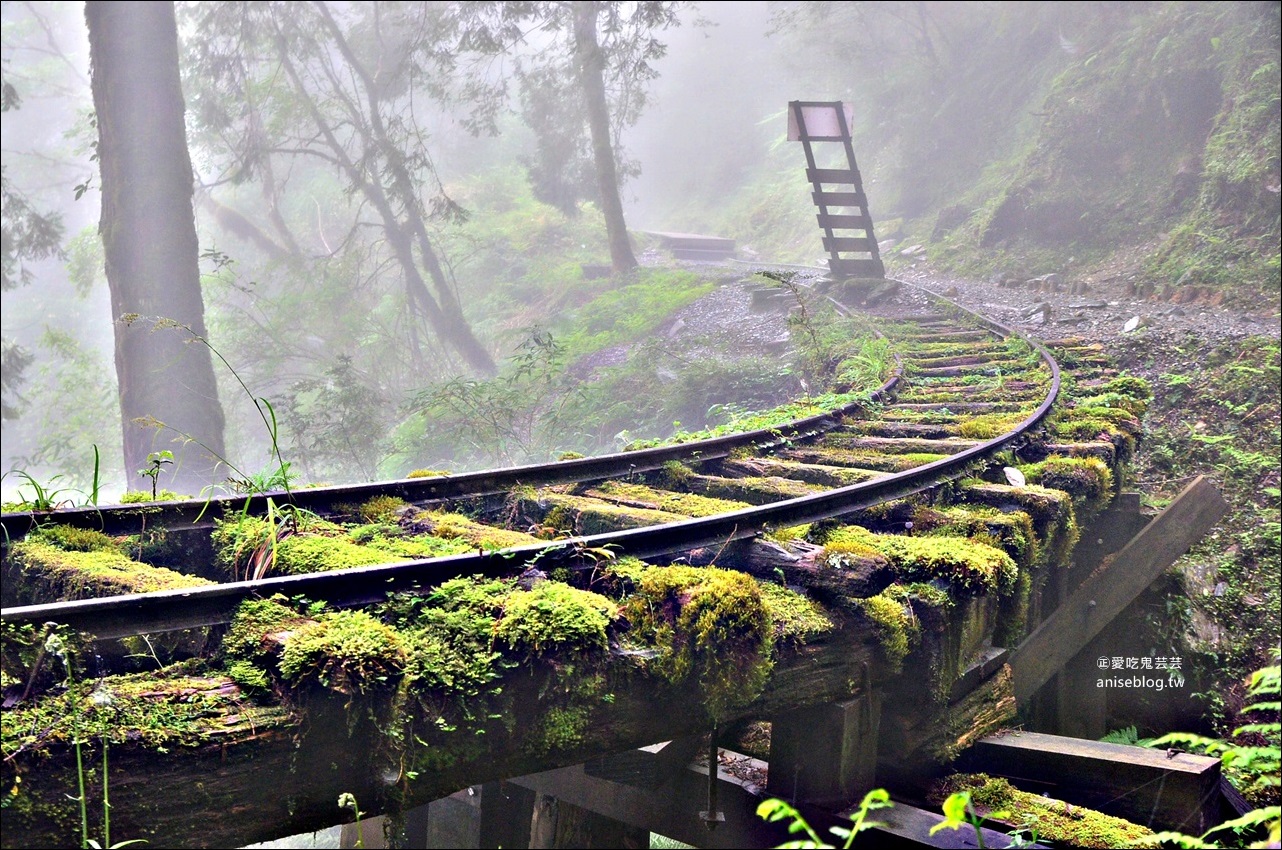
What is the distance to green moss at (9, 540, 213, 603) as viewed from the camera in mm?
2535

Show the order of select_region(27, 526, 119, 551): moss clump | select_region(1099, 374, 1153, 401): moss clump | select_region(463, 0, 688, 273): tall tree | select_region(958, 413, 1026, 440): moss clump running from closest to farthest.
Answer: select_region(27, 526, 119, 551): moss clump
select_region(958, 413, 1026, 440): moss clump
select_region(1099, 374, 1153, 401): moss clump
select_region(463, 0, 688, 273): tall tree

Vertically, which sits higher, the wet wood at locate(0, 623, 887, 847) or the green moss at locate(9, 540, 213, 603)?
the green moss at locate(9, 540, 213, 603)

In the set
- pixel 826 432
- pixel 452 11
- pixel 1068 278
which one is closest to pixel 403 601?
pixel 826 432

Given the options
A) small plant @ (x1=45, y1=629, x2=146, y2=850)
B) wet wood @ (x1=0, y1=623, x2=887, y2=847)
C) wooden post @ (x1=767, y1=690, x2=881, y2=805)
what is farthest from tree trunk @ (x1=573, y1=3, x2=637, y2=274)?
small plant @ (x1=45, y1=629, x2=146, y2=850)

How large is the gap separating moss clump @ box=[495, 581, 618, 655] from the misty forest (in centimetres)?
3

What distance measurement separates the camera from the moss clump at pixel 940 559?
3092 millimetres

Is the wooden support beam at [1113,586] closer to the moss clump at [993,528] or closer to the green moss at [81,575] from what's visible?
the moss clump at [993,528]

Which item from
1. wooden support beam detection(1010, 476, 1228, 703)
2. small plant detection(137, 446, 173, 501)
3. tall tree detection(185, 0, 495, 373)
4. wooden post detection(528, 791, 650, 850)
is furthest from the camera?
tall tree detection(185, 0, 495, 373)

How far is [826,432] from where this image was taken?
19.7 ft

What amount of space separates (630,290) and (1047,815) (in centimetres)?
1688

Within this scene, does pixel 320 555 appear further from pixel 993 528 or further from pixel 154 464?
pixel 993 528

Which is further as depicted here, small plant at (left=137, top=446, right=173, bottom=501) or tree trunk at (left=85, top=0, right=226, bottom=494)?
tree trunk at (left=85, top=0, right=226, bottom=494)

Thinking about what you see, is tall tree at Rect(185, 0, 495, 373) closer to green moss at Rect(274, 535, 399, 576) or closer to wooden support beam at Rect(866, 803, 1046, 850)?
green moss at Rect(274, 535, 399, 576)

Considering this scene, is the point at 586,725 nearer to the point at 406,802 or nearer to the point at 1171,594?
the point at 406,802
